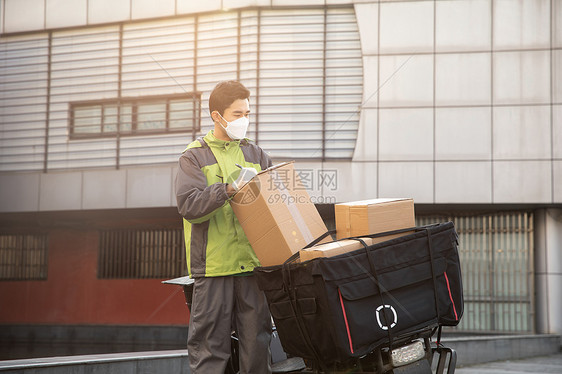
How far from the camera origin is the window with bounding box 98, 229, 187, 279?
15281 millimetres

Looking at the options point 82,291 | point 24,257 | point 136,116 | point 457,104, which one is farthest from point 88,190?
point 457,104

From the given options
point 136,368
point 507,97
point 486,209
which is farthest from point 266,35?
point 136,368

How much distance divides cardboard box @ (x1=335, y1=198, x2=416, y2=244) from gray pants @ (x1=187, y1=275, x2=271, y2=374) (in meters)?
0.58

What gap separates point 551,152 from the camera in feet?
41.4

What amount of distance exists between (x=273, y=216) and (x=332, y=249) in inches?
14.2

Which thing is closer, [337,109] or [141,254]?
[337,109]

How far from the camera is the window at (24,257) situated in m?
16.6

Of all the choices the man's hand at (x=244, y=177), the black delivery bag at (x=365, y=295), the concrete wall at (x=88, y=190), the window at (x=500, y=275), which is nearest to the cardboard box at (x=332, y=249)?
the black delivery bag at (x=365, y=295)

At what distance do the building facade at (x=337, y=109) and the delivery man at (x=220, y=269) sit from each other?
9.49 metres

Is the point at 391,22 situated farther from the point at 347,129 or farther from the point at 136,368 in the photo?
the point at 136,368

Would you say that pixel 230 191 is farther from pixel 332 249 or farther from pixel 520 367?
pixel 520 367

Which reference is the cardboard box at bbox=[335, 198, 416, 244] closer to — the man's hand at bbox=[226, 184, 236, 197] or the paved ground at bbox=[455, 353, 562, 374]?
the man's hand at bbox=[226, 184, 236, 197]

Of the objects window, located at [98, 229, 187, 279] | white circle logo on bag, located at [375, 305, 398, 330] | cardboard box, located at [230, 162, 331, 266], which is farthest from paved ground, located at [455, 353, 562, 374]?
window, located at [98, 229, 187, 279]

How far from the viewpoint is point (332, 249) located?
294cm
